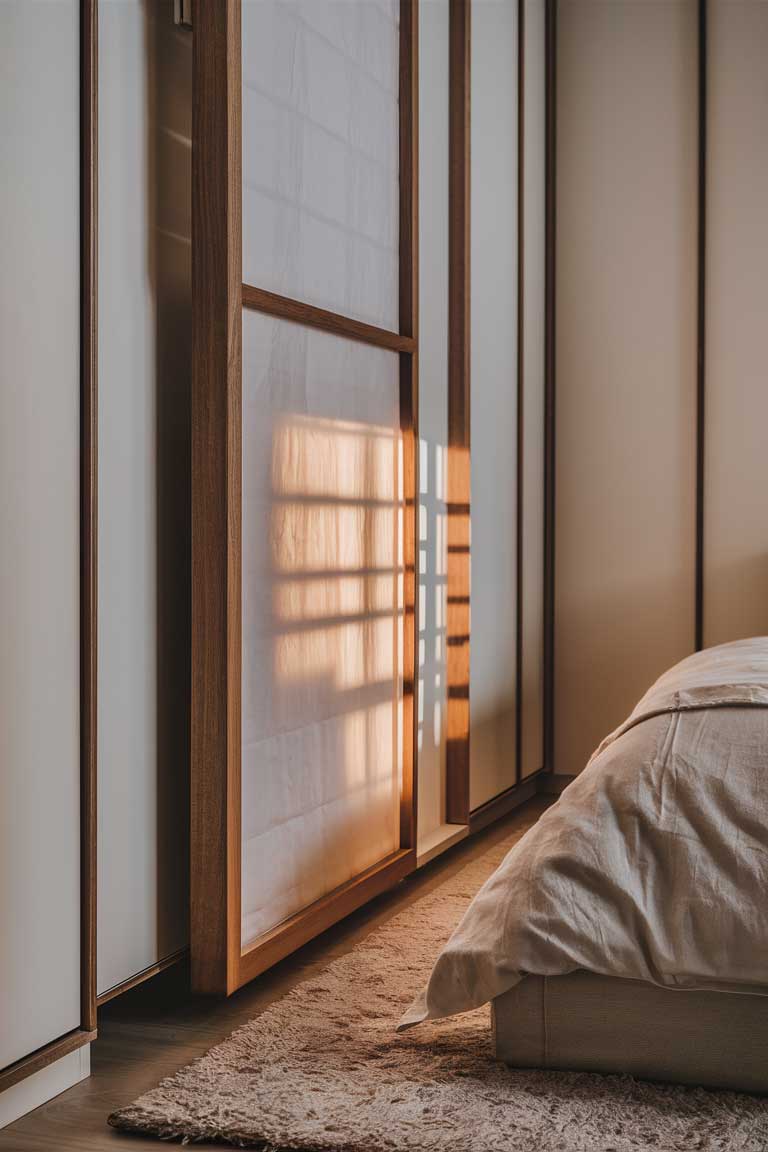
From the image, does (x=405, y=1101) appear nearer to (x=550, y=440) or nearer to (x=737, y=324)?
(x=550, y=440)

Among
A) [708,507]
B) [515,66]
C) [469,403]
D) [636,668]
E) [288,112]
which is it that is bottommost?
[636,668]

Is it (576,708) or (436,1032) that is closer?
(436,1032)

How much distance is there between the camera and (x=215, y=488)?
213 cm

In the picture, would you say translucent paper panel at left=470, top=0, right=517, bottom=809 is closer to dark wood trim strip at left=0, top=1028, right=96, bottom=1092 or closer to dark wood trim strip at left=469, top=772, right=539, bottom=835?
dark wood trim strip at left=469, top=772, right=539, bottom=835

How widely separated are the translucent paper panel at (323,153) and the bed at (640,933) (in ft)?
3.85

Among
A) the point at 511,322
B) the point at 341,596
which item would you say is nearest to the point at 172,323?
the point at 341,596

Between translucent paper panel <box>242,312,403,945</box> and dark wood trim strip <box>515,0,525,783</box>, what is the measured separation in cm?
113

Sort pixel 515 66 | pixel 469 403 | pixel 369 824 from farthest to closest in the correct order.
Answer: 1. pixel 515 66
2. pixel 469 403
3. pixel 369 824

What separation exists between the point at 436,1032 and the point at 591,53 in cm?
354

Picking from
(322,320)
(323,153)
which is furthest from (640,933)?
(323,153)

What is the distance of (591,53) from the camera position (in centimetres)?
431

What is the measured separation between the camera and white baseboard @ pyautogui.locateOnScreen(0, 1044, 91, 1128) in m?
1.71

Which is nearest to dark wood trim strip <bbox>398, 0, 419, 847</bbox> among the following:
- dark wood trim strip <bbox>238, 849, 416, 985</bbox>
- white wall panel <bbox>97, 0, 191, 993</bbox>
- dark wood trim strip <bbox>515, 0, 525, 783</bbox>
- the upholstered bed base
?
dark wood trim strip <bbox>238, 849, 416, 985</bbox>

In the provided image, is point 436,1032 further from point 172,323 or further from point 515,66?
point 515,66
